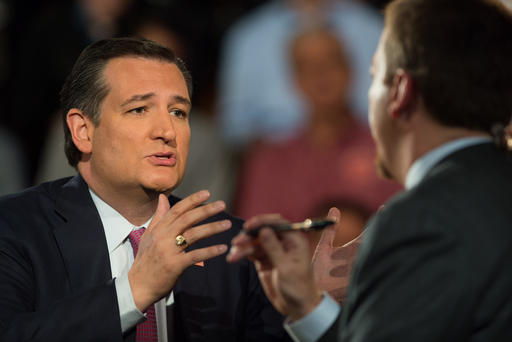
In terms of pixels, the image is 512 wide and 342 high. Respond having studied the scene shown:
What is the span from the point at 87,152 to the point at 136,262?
0.58m

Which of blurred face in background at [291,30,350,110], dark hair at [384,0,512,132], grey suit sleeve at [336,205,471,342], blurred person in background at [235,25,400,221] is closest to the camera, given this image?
grey suit sleeve at [336,205,471,342]

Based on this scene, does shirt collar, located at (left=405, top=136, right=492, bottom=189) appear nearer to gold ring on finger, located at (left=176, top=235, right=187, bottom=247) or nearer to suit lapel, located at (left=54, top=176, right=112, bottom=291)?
gold ring on finger, located at (left=176, top=235, right=187, bottom=247)

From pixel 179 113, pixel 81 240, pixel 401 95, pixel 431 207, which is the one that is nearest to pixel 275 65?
pixel 179 113

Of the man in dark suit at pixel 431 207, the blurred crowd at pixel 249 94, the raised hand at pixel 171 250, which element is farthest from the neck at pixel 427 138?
the blurred crowd at pixel 249 94

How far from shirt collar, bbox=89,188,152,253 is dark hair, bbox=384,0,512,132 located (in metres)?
1.03

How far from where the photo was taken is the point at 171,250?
1.85m

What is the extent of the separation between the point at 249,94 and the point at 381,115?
2934 millimetres

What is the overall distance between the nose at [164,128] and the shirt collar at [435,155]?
824mm

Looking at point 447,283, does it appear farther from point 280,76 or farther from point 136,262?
point 280,76

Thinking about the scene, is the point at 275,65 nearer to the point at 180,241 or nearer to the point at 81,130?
the point at 81,130

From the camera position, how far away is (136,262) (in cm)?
192

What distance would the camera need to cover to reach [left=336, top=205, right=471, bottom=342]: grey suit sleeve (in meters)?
1.43

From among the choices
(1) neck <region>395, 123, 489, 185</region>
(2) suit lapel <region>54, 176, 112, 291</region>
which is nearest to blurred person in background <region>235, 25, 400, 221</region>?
(2) suit lapel <region>54, 176, 112, 291</region>

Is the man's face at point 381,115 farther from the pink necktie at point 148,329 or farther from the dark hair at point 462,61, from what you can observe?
the pink necktie at point 148,329
